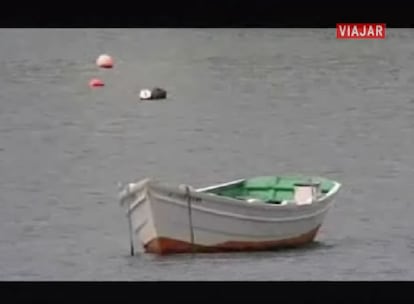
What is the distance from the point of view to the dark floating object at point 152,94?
1477 cm

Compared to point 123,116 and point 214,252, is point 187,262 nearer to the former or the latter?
point 214,252

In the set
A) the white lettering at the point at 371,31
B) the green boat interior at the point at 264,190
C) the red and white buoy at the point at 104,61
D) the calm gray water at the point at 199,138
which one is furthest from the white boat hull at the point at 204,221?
the white lettering at the point at 371,31

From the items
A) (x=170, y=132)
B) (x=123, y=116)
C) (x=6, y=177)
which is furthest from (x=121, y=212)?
(x=123, y=116)

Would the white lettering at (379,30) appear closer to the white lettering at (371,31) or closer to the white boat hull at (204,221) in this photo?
the white lettering at (371,31)

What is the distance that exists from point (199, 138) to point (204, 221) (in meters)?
6.93

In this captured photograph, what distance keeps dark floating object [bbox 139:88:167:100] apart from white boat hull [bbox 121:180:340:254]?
21.3ft

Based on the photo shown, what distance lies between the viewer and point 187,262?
7.88 m

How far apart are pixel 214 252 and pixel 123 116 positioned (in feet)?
27.1

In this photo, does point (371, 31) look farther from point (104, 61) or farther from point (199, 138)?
point (199, 138)

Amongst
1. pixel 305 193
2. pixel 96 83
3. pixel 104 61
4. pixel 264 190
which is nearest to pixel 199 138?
pixel 96 83

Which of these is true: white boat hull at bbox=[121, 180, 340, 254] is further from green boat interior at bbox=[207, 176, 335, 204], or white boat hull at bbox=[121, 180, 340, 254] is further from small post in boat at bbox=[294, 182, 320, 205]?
green boat interior at bbox=[207, 176, 335, 204]

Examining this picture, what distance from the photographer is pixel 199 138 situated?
14.9 m

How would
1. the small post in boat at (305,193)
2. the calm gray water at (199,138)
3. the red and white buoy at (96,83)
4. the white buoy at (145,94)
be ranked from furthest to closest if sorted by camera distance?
the white buoy at (145,94) → the red and white buoy at (96,83) → the small post in boat at (305,193) → the calm gray water at (199,138)

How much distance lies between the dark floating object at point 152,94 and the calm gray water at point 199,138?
5.4 inches
